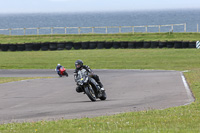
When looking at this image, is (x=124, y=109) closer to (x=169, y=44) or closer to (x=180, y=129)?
(x=180, y=129)

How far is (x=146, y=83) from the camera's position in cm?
2009

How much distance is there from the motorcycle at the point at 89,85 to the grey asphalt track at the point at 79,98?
29 cm

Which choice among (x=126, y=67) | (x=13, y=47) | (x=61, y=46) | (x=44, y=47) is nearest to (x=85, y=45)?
(x=61, y=46)

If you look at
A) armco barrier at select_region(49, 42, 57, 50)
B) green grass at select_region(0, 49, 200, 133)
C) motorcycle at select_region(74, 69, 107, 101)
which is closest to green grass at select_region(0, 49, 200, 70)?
green grass at select_region(0, 49, 200, 133)

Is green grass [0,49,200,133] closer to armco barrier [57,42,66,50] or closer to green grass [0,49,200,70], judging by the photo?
green grass [0,49,200,70]

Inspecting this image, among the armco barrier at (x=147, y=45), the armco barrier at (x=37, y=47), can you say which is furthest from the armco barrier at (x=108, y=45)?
the armco barrier at (x=37, y=47)

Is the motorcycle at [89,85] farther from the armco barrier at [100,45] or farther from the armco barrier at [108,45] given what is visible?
the armco barrier at [100,45]

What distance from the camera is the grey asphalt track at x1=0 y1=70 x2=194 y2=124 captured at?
38.6ft

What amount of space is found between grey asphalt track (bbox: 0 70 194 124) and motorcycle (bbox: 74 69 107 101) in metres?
0.29

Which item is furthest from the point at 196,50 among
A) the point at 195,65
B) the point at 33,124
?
the point at 33,124

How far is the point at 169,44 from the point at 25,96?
25.7 meters

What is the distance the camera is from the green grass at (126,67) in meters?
8.73

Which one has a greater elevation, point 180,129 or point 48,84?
point 180,129

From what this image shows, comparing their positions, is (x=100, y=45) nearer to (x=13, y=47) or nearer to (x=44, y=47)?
(x=44, y=47)
